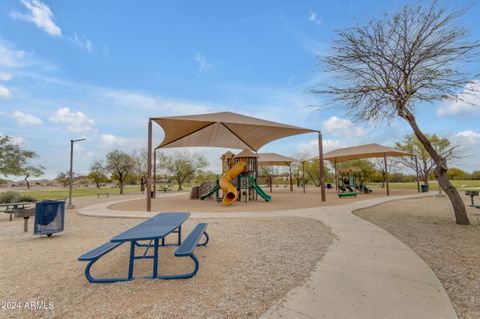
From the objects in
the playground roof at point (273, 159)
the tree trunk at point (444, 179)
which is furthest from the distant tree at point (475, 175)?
the tree trunk at point (444, 179)

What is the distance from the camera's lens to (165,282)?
8.47 ft

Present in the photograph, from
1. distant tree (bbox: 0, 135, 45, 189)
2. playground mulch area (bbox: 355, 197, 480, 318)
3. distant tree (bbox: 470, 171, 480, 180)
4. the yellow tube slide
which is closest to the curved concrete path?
playground mulch area (bbox: 355, 197, 480, 318)

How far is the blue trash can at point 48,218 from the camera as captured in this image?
16.2ft

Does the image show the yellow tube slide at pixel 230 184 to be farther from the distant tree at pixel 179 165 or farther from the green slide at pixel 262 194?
the distant tree at pixel 179 165

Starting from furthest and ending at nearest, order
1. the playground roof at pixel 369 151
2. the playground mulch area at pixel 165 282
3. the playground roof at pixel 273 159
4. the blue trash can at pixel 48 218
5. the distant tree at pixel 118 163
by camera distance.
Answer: the distant tree at pixel 118 163
the playground roof at pixel 273 159
the playground roof at pixel 369 151
the blue trash can at pixel 48 218
the playground mulch area at pixel 165 282

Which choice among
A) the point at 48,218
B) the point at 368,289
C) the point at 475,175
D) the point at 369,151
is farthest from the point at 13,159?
the point at 475,175

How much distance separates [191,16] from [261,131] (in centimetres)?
577

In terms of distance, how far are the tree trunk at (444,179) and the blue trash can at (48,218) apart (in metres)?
9.38

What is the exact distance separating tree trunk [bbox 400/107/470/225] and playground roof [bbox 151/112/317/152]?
4.25 meters

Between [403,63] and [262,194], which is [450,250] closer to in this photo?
[403,63]

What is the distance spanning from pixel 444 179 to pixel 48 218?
10089mm

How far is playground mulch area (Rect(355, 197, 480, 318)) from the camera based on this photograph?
85.7 inches

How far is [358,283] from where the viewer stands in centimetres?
239

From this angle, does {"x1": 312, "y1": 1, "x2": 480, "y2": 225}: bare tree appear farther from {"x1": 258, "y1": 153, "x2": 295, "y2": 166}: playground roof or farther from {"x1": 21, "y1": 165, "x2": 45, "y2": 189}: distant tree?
{"x1": 21, "y1": 165, "x2": 45, "y2": 189}: distant tree
